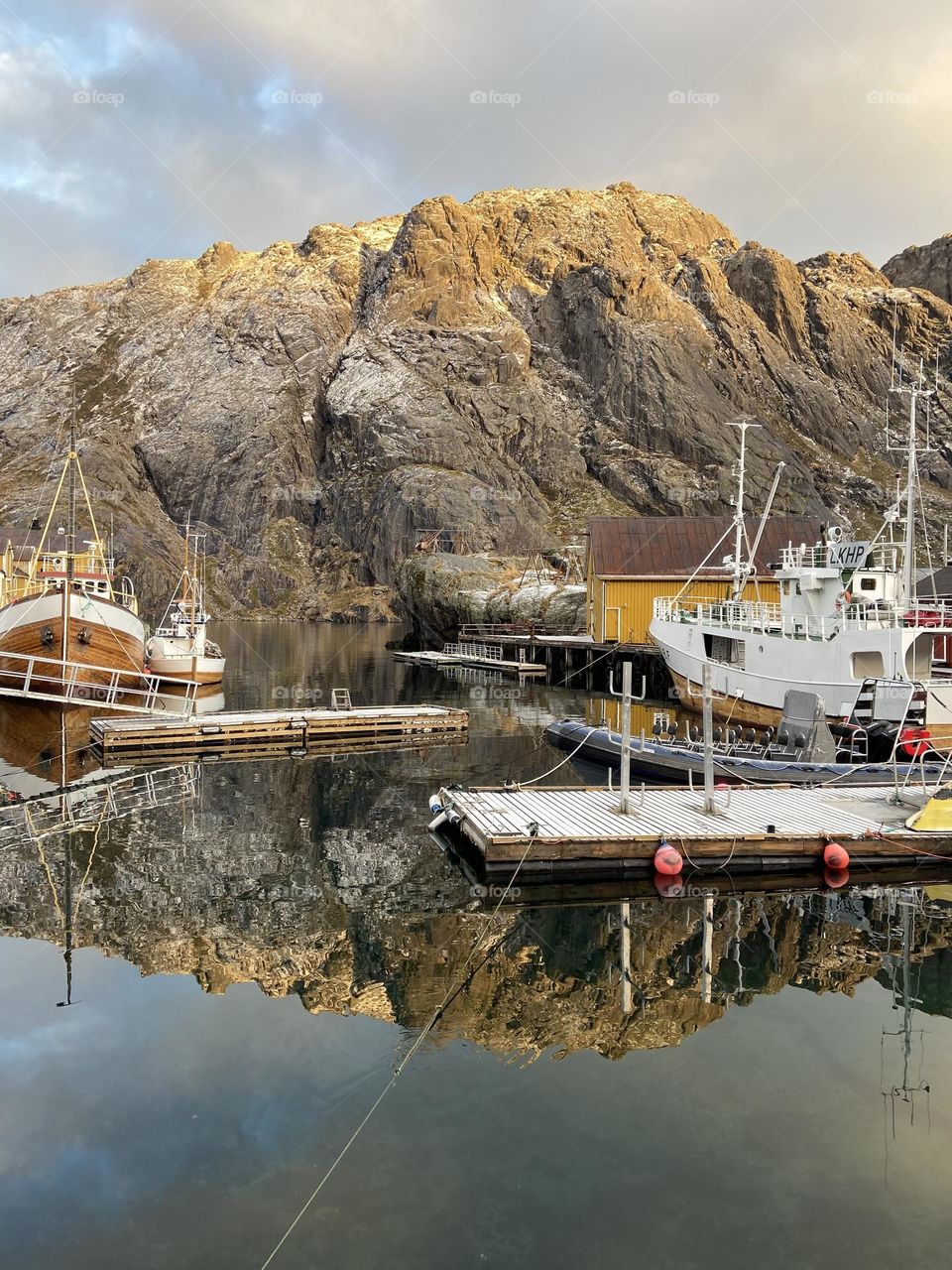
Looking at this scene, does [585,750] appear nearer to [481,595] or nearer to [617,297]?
[481,595]

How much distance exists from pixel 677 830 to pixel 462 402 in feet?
470

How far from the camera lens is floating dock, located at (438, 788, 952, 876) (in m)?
18.2

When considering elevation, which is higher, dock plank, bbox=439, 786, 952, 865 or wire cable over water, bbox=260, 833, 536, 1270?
dock plank, bbox=439, 786, 952, 865

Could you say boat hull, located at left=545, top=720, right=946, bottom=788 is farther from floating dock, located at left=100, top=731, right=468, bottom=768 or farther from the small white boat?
the small white boat

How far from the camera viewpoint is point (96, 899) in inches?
676

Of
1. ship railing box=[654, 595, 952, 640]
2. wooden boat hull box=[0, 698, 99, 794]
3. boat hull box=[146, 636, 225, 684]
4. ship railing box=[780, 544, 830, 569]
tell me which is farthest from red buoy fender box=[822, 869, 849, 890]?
boat hull box=[146, 636, 225, 684]

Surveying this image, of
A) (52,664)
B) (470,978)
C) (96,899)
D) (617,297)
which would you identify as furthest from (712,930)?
(617,297)

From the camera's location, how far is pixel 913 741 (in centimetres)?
2723

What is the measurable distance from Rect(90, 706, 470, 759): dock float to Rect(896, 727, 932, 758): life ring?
16.7 metres

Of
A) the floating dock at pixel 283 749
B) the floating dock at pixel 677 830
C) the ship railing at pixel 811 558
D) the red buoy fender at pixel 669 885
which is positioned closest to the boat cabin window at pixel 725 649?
the ship railing at pixel 811 558

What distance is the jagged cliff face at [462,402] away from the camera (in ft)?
488

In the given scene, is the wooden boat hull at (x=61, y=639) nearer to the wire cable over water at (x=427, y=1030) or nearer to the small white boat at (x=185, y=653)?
the small white boat at (x=185, y=653)

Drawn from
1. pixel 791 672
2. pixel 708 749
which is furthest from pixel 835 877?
pixel 791 672

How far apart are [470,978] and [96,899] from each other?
777 cm
